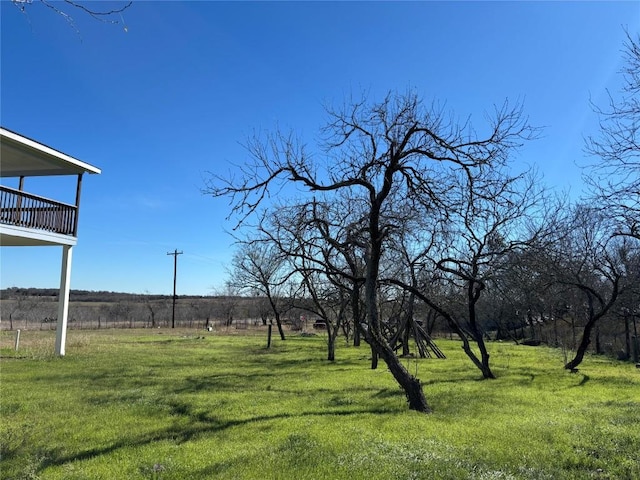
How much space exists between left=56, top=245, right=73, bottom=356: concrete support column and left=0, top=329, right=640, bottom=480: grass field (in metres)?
2.63

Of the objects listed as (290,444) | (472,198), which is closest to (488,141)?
(472,198)

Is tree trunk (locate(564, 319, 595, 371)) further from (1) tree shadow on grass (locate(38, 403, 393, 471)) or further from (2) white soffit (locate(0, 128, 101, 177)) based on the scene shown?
(2) white soffit (locate(0, 128, 101, 177))

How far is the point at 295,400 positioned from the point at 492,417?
12.4 feet

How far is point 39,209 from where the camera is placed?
1471 cm

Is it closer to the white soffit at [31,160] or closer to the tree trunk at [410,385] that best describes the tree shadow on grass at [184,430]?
the tree trunk at [410,385]

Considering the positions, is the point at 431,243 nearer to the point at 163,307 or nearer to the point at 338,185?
the point at 338,185

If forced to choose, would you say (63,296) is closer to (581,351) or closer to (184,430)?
(184,430)

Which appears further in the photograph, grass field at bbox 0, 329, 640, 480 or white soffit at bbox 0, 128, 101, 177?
white soffit at bbox 0, 128, 101, 177

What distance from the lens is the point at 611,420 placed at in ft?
25.0

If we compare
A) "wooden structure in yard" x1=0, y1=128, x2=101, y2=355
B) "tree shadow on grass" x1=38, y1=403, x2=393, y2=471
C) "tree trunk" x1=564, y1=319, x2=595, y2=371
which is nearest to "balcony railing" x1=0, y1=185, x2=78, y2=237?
"wooden structure in yard" x1=0, y1=128, x2=101, y2=355

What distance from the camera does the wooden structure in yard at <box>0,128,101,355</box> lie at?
44.7 ft

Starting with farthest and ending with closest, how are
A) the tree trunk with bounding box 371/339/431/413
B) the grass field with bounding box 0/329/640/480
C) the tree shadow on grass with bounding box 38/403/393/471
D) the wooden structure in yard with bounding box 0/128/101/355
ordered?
the wooden structure in yard with bounding box 0/128/101/355 → the tree trunk with bounding box 371/339/431/413 → the tree shadow on grass with bounding box 38/403/393/471 → the grass field with bounding box 0/329/640/480

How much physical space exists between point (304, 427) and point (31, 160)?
566 inches

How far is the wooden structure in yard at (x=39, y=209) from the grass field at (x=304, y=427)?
3879 millimetres
